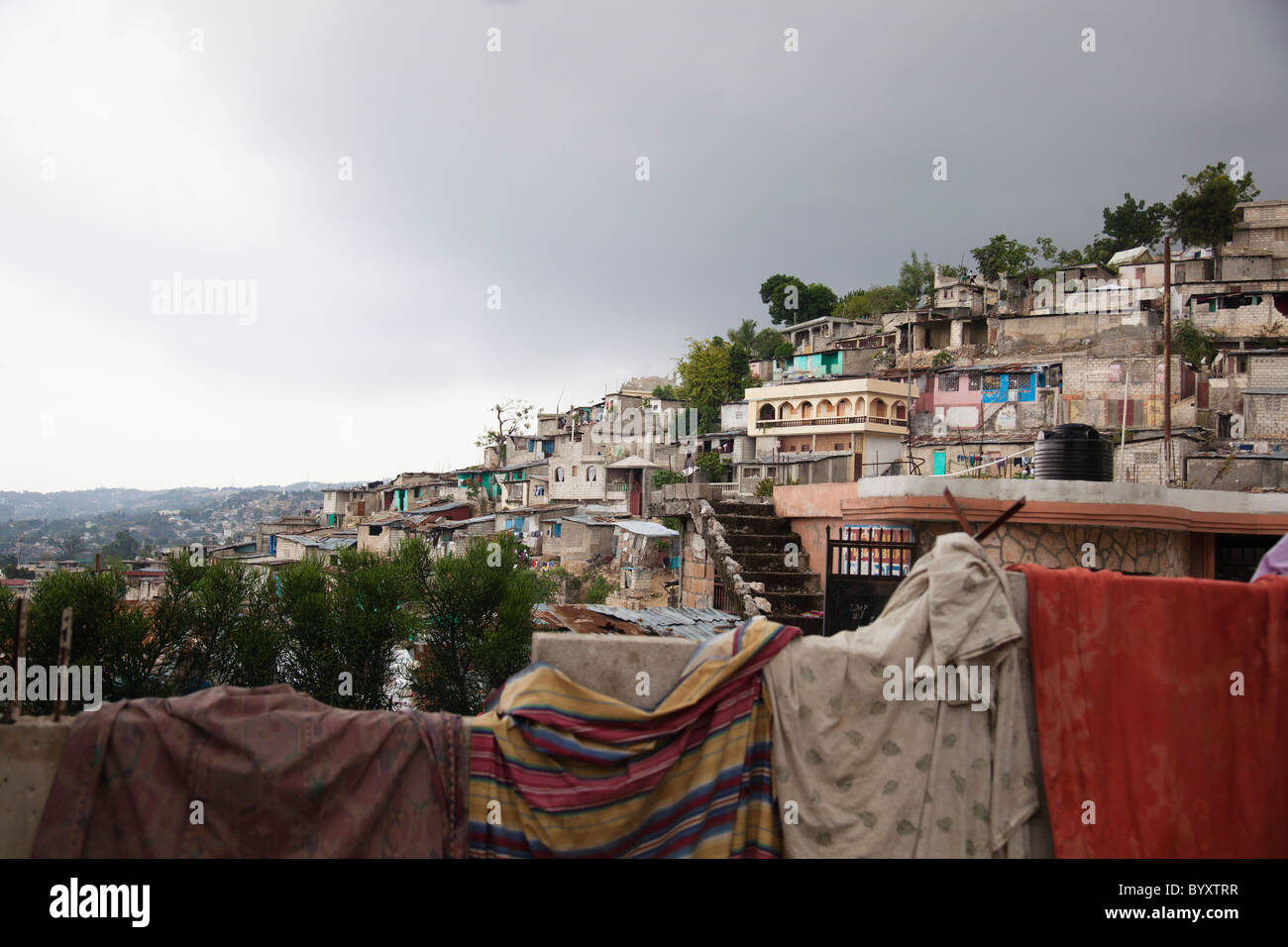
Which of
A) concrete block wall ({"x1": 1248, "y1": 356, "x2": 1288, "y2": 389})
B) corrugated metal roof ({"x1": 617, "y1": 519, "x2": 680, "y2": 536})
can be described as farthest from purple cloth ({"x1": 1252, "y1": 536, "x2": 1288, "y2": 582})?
concrete block wall ({"x1": 1248, "y1": 356, "x2": 1288, "y2": 389})

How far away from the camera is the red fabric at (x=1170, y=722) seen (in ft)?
12.1

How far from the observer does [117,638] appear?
9.93 meters

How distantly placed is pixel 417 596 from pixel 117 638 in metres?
3.61

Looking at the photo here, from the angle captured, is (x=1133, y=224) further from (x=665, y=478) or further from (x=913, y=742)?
(x=913, y=742)

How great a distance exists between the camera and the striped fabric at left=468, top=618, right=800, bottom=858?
12.1 feet

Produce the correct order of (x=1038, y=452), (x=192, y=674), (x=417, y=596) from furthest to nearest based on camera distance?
(x=417, y=596) → (x=192, y=674) → (x=1038, y=452)

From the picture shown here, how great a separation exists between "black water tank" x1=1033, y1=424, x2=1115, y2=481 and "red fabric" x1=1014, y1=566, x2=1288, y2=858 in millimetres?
5396

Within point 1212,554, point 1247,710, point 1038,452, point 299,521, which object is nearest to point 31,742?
point 1247,710

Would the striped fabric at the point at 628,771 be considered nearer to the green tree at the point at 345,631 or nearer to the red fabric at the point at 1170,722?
the red fabric at the point at 1170,722

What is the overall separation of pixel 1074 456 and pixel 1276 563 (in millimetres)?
5104

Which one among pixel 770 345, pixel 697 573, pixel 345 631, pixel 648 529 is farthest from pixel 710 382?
pixel 345 631

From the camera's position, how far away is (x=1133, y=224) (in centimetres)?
4950

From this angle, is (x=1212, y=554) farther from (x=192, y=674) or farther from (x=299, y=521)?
(x=299, y=521)

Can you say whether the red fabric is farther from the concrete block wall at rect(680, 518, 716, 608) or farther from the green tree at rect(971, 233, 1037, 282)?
the green tree at rect(971, 233, 1037, 282)
